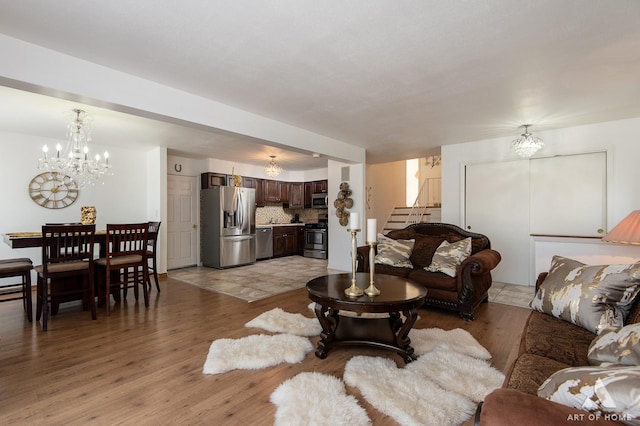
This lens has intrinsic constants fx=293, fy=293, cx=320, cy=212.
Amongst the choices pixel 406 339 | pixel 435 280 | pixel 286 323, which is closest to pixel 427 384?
pixel 406 339

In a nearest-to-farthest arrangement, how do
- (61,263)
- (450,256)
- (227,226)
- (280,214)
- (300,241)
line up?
1. (61,263)
2. (450,256)
3. (227,226)
4. (300,241)
5. (280,214)

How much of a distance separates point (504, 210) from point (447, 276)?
2101 mm

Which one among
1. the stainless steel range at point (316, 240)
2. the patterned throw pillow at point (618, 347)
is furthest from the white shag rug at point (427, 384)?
the stainless steel range at point (316, 240)

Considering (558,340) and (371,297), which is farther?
(371,297)

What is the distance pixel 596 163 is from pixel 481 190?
142 centimetres

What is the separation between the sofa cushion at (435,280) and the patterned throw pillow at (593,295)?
123cm

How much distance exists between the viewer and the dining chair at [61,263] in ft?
9.84

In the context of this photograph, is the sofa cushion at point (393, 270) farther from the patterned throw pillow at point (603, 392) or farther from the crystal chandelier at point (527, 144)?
the patterned throw pillow at point (603, 392)

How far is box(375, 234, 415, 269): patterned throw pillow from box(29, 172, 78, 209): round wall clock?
5.05 metres

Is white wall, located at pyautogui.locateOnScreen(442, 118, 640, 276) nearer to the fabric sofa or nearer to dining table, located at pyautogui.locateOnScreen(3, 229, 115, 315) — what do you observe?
the fabric sofa

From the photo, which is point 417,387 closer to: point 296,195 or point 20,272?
point 20,272

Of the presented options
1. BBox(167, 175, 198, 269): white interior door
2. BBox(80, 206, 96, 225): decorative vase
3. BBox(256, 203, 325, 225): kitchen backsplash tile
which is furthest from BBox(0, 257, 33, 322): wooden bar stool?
BBox(256, 203, 325, 225): kitchen backsplash tile

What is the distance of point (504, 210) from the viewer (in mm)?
4664

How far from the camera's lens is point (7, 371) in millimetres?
2154
